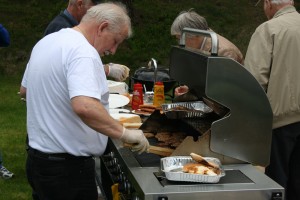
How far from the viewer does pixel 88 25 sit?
7.81 feet

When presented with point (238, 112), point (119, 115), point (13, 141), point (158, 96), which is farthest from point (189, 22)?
point (13, 141)

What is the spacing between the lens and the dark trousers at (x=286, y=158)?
3.39 meters

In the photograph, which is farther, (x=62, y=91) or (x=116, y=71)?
(x=116, y=71)

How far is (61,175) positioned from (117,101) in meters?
1.35

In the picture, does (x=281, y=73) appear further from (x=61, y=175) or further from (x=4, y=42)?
(x=4, y=42)

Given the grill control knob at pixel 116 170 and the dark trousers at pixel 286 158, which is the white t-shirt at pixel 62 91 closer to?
the grill control knob at pixel 116 170

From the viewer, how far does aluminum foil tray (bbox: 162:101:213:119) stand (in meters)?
2.91

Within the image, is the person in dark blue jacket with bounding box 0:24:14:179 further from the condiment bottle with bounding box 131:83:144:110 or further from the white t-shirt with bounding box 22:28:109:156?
the white t-shirt with bounding box 22:28:109:156

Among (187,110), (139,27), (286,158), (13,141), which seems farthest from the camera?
(139,27)

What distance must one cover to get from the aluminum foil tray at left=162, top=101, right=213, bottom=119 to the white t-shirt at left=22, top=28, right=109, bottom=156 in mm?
A: 612

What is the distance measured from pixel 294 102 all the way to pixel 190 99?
2.12 ft

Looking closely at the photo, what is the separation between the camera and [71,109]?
7.68 ft

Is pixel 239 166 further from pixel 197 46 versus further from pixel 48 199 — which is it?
pixel 197 46

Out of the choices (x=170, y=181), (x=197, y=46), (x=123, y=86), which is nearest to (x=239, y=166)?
(x=170, y=181)
